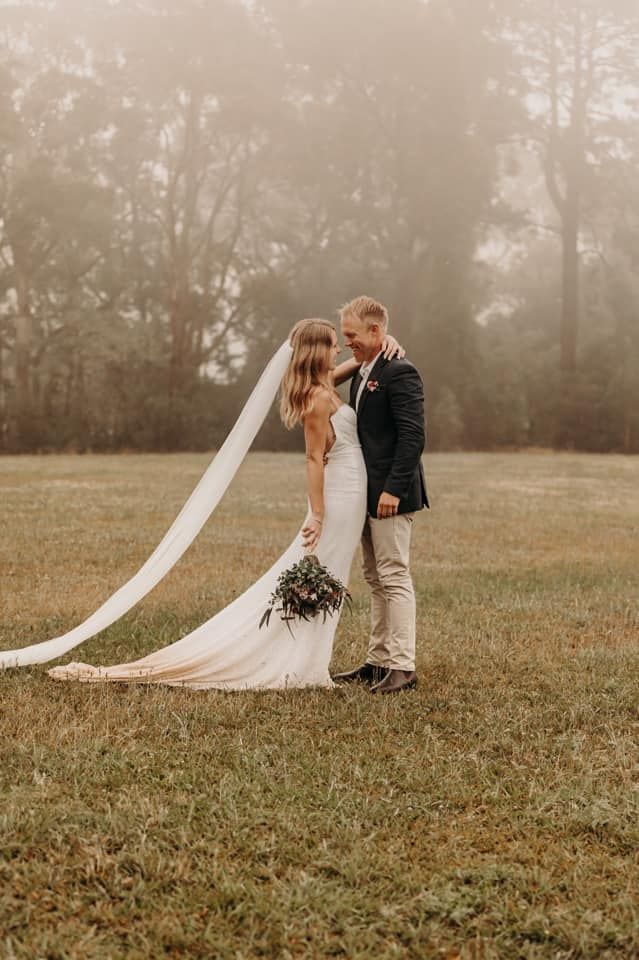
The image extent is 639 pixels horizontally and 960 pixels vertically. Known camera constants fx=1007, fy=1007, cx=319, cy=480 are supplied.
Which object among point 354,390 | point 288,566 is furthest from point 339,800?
point 354,390

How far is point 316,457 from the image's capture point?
19.9 ft

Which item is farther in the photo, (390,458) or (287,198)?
(287,198)

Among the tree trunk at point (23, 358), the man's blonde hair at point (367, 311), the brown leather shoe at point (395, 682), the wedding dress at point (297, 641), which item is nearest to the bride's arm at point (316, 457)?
the wedding dress at point (297, 641)

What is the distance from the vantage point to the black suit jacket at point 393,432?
19.8 feet

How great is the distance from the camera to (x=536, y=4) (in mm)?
40094

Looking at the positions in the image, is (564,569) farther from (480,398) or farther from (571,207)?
(571,207)

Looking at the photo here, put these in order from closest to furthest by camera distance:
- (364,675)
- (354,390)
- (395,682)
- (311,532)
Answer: (311,532), (395,682), (354,390), (364,675)

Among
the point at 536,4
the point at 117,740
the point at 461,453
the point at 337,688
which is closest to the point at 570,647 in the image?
the point at 337,688

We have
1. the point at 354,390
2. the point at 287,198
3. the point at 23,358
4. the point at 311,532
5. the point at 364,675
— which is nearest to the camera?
the point at 311,532

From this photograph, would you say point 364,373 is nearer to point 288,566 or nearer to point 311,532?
point 311,532

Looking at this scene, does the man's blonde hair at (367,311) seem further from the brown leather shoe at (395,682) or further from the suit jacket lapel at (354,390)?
the brown leather shoe at (395,682)

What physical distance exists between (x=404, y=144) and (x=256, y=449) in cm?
1343

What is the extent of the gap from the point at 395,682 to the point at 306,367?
199 centimetres

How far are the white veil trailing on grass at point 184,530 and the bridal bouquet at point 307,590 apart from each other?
0.85m
